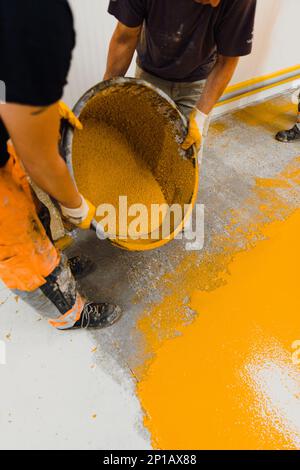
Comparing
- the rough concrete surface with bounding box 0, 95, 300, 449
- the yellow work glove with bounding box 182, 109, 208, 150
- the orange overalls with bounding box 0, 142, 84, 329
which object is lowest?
the rough concrete surface with bounding box 0, 95, 300, 449

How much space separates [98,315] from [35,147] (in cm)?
82

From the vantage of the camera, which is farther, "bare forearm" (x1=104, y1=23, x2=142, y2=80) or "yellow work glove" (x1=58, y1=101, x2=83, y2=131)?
"bare forearm" (x1=104, y1=23, x2=142, y2=80)

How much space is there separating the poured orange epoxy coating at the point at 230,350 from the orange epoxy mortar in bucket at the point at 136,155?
1.18 feet

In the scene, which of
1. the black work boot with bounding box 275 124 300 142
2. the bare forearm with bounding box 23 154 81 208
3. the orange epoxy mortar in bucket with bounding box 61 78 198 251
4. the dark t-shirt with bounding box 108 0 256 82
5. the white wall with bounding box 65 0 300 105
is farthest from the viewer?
the black work boot with bounding box 275 124 300 142

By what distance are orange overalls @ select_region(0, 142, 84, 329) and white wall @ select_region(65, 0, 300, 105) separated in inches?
29.3

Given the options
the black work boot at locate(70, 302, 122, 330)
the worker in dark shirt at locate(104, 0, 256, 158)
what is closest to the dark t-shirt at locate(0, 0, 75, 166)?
the worker in dark shirt at locate(104, 0, 256, 158)

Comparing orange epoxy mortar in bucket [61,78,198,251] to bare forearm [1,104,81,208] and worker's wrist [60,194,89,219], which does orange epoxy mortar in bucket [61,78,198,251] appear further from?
bare forearm [1,104,81,208]

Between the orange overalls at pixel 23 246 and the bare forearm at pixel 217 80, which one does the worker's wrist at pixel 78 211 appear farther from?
the bare forearm at pixel 217 80

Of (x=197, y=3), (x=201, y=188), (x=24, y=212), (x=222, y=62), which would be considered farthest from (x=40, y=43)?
(x=201, y=188)

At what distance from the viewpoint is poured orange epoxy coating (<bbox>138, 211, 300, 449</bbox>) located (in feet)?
3.41

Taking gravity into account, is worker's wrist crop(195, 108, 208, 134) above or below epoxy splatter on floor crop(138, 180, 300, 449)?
above

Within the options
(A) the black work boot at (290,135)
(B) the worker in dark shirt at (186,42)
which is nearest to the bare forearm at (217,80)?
(B) the worker in dark shirt at (186,42)

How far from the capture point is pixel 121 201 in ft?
4.00
